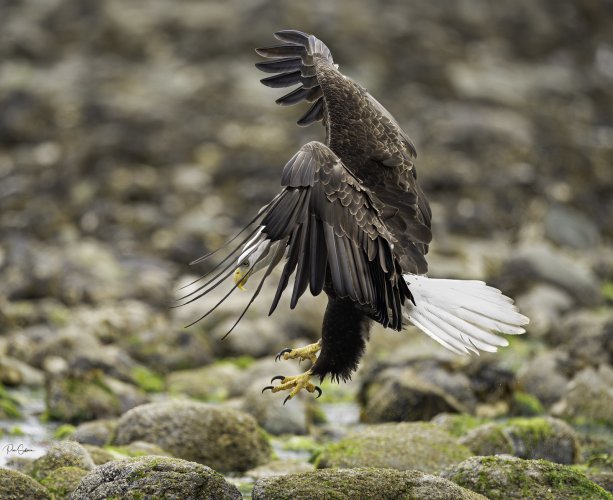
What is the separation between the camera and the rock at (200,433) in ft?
20.1

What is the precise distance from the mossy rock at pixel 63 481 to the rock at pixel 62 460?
109 mm

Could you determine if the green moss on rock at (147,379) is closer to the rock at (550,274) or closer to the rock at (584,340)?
the rock at (584,340)

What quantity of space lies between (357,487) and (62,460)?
158 cm

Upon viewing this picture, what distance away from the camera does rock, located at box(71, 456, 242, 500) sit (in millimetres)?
4555

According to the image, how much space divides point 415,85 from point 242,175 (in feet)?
19.2

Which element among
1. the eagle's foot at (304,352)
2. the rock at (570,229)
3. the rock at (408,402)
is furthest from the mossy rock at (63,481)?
the rock at (570,229)

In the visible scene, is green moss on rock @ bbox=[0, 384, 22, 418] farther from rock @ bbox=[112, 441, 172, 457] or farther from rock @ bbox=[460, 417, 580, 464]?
rock @ bbox=[460, 417, 580, 464]

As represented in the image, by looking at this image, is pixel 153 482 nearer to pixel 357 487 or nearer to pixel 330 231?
pixel 357 487

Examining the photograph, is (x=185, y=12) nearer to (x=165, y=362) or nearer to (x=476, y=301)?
(x=165, y=362)

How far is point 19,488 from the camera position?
4762mm

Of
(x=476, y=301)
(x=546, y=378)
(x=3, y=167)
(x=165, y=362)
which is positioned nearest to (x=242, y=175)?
(x=3, y=167)

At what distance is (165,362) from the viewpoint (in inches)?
351

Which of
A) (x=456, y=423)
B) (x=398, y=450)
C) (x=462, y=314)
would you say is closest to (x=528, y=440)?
(x=456, y=423)

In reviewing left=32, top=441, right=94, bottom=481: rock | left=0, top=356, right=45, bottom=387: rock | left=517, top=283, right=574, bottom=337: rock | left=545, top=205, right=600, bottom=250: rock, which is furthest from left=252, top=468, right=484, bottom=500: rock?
left=545, top=205, right=600, bottom=250: rock
